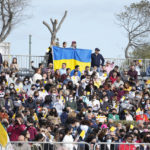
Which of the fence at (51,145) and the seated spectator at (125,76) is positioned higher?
the seated spectator at (125,76)

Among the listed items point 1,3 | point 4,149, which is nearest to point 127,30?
point 1,3

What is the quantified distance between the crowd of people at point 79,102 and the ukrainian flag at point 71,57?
19.4 inches

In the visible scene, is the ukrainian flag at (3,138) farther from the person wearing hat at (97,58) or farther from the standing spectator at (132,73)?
the standing spectator at (132,73)

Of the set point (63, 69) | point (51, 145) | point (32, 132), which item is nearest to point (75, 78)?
point (63, 69)

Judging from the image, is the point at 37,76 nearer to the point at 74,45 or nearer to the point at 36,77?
the point at 36,77

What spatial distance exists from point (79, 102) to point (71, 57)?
493 cm

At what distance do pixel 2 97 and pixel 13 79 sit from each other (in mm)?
2112

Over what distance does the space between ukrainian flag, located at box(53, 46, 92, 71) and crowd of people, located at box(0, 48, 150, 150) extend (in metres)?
0.49

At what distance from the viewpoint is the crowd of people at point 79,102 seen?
70.9 ft

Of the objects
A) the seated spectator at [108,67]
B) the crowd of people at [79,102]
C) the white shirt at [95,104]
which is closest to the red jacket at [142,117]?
the crowd of people at [79,102]

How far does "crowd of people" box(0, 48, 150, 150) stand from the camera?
21.6m

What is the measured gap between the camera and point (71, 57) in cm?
3150

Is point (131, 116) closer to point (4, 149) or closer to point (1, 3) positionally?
point (4, 149)

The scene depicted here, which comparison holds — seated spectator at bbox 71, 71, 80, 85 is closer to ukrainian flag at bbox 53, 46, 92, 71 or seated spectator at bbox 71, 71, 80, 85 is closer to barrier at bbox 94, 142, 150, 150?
ukrainian flag at bbox 53, 46, 92, 71
